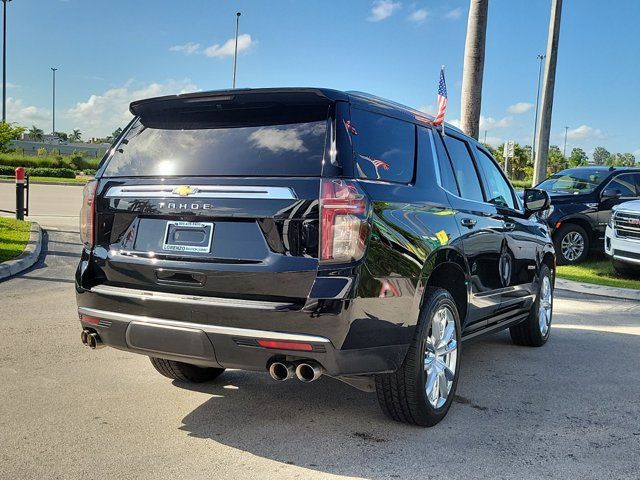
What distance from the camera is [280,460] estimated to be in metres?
3.64

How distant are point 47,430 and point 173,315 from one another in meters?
1.07

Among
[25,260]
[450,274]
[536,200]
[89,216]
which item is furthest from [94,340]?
[25,260]

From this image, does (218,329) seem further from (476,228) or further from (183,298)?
(476,228)

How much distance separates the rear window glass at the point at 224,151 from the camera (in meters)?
3.66

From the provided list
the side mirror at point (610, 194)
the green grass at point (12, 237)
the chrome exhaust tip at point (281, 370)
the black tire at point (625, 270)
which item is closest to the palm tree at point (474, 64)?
the black tire at point (625, 270)

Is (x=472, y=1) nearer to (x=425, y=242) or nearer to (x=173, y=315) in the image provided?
(x=425, y=242)

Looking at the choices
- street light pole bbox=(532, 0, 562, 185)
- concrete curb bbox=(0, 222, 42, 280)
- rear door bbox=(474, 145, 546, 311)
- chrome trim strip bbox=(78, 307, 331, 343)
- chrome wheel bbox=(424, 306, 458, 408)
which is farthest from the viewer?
street light pole bbox=(532, 0, 562, 185)

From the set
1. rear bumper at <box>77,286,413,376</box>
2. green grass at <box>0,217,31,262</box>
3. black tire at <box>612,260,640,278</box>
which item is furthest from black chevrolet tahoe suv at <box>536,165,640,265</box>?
rear bumper at <box>77,286,413,376</box>

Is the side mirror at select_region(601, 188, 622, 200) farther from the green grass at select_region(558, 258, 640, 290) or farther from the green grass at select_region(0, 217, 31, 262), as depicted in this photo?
the green grass at select_region(0, 217, 31, 262)

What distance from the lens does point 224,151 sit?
3838 millimetres

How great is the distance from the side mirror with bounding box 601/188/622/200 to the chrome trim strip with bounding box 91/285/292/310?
39.0 ft

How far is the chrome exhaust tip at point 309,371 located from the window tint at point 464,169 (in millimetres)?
1950

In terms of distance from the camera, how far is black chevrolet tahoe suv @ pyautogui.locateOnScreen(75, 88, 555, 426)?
11.5ft

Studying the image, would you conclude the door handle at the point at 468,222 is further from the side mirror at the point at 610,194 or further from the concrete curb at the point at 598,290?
the side mirror at the point at 610,194
